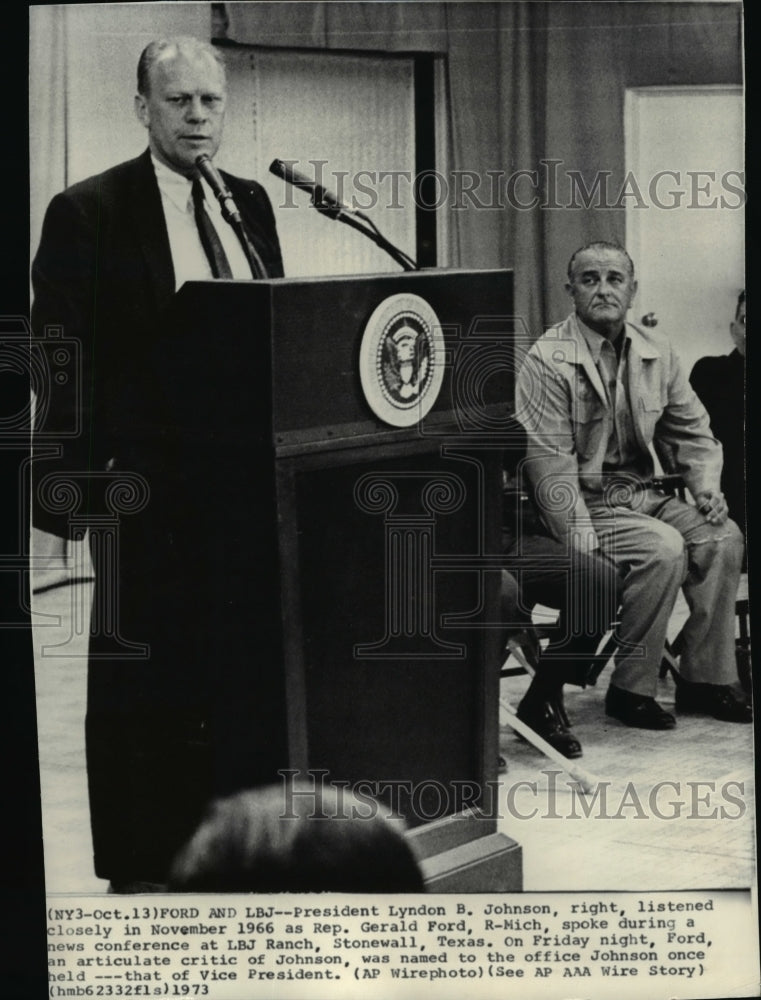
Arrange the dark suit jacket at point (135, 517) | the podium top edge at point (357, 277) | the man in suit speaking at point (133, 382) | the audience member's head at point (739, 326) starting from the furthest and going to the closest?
the audience member's head at point (739, 326) < the man in suit speaking at point (133, 382) < the dark suit jacket at point (135, 517) < the podium top edge at point (357, 277)

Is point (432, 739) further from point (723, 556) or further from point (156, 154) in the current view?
point (156, 154)

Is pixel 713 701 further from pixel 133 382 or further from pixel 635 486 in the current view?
pixel 133 382

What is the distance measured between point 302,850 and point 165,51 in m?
2.26

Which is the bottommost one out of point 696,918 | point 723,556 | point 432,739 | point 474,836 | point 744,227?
point 696,918

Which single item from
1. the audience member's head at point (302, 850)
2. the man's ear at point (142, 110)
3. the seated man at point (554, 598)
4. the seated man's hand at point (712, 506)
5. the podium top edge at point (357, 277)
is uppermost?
the man's ear at point (142, 110)

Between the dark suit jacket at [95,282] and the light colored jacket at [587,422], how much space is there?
1.01 metres

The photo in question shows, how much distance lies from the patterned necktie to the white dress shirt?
0.01 m

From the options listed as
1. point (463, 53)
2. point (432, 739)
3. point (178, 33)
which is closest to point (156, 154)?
point (178, 33)

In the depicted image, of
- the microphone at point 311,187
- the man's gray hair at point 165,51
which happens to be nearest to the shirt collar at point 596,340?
the microphone at point 311,187

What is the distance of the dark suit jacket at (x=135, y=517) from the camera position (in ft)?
11.4

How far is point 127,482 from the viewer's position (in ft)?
12.0

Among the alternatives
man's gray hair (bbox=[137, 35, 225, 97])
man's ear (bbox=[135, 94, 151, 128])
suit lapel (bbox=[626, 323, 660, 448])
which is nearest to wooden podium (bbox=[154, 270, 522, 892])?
suit lapel (bbox=[626, 323, 660, 448])

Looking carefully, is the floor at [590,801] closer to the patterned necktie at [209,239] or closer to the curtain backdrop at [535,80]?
the patterned necktie at [209,239]

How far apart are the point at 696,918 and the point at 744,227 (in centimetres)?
199
